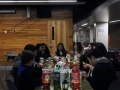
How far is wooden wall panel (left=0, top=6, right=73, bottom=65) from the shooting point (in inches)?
400

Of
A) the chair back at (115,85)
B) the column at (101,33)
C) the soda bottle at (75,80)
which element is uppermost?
the column at (101,33)

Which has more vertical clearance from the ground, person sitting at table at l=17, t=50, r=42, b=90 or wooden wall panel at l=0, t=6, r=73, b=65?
wooden wall panel at l=0, t=6, r=73, b=65

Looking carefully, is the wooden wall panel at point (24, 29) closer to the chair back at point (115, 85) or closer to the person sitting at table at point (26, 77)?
the person sitting at table at point (26, 77)

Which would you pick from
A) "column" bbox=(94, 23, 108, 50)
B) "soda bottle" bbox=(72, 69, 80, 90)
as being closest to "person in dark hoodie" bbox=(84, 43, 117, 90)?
"soda bottle" bbox=(72, 69, 80, 90)

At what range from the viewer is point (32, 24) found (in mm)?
10195

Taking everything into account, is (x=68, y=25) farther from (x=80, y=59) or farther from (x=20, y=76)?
(x=20, y=76)

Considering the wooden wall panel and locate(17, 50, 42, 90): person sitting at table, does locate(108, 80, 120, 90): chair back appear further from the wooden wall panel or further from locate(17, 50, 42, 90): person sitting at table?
the wooden wall panel

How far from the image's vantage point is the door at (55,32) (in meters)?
10.2

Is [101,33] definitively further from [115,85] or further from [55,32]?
[115,85]

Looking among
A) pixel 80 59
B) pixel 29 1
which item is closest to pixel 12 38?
pixel 29 1

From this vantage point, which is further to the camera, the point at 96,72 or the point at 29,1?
the point at 29,1

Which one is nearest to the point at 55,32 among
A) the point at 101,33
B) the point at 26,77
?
the point at 101,33

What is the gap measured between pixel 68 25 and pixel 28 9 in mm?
1781

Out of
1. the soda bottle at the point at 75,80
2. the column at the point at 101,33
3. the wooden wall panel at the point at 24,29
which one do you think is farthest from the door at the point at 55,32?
the soda bottle at the point at 75,80
